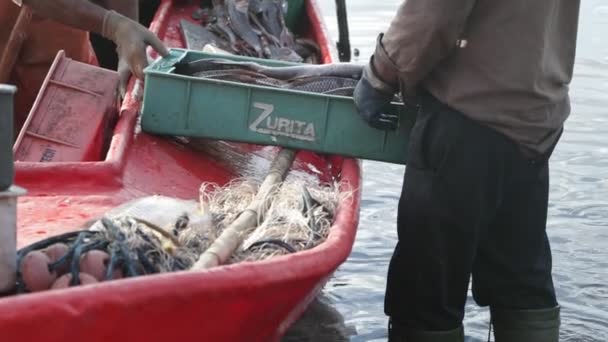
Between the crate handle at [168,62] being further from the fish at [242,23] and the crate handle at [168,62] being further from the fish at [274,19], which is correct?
the fish at [274,19]

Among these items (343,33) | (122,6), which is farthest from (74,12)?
(343,33)

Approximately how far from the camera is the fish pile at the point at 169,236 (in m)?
2.88

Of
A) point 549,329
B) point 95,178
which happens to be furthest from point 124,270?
point 549,329

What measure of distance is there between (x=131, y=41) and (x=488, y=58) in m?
1.96

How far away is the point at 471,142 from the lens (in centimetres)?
384

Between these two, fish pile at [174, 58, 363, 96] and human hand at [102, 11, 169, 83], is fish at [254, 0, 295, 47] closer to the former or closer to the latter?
human hand at [102, 11, 169, 83]

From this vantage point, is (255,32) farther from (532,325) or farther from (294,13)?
(532,325)

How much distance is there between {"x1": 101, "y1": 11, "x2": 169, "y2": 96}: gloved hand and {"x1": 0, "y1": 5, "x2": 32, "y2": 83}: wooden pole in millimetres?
639

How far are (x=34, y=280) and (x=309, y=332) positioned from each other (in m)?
2.90

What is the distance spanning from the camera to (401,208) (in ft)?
13.3

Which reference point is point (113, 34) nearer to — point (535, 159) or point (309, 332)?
point (309, 332)

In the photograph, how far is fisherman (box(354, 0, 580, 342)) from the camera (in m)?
3.77

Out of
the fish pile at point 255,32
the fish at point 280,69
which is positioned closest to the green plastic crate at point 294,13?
the fish pile at point 255,32

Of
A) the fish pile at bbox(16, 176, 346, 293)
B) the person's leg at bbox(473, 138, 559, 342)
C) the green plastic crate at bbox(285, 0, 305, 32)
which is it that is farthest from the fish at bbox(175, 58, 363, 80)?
the green plastic crate at bbox(285, 0, 305, 32)
